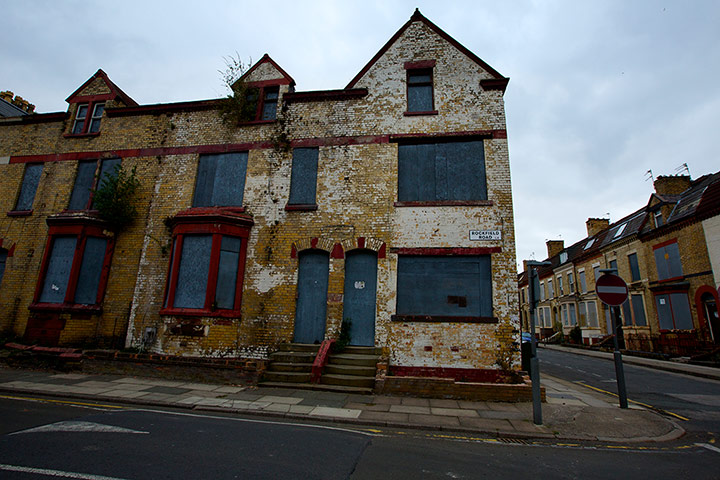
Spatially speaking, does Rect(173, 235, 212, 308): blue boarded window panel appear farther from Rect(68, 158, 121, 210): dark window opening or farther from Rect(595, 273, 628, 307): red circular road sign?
Rect(595, 273, 628, 307): red circular road sign

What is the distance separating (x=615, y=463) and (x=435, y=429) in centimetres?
272

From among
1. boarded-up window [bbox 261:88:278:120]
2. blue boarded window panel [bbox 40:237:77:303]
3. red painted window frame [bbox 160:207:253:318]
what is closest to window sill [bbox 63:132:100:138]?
blue boarded window panel [bbox 40:237:77:303]

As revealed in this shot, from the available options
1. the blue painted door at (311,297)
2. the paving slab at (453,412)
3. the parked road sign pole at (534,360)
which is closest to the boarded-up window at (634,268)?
the parked road sign pole at (534,360)

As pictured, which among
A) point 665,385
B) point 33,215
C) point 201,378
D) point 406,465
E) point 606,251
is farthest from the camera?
point 606,251

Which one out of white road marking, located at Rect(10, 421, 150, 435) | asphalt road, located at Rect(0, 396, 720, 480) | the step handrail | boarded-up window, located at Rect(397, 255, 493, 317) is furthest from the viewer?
boarded-up window, located at Rect(397, 255, 493, 317)

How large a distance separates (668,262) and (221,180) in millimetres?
25876

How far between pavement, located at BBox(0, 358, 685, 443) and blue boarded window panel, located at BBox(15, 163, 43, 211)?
24.5 feet

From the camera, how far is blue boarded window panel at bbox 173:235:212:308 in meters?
11.3

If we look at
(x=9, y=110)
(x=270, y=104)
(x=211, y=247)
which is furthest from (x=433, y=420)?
(x=9, y=110)

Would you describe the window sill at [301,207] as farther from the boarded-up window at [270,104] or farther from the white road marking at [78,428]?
the white road marking at [78,428]

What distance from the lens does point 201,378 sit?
1000 centimetres

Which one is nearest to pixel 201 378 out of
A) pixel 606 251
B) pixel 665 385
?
pixel 665 385

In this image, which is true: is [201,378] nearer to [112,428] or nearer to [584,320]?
[112,428]

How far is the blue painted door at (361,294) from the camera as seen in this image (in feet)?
35.8
